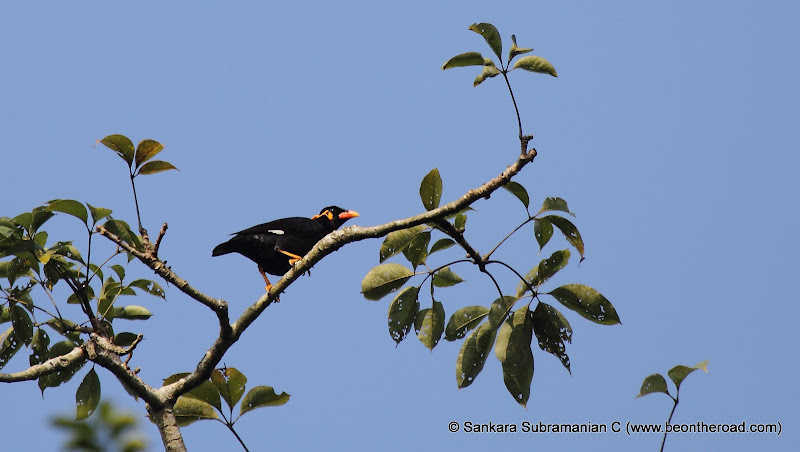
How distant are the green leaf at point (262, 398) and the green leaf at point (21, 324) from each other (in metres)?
1.57

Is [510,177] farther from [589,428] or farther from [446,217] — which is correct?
[589,428]

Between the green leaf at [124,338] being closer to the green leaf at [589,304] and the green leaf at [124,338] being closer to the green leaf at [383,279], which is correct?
the green leaf at [383,279]

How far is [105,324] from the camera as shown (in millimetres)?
5348

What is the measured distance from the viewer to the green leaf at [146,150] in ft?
14.7

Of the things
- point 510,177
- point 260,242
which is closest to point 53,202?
point 510,177

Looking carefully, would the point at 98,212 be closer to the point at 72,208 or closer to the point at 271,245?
the point at 72,208

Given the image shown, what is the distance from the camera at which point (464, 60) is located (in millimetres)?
3939

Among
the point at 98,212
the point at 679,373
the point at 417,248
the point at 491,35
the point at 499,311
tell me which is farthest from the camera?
the point at 98,212

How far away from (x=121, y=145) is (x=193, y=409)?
159cm

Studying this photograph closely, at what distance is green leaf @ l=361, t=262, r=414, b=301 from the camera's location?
434 centimetres

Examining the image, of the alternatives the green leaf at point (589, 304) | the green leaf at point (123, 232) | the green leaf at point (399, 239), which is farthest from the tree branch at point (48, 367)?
the green leaf at point (589, 304)

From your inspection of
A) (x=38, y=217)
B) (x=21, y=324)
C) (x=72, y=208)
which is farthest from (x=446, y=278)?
(x=21, y=324)

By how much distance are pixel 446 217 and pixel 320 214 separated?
18.1ft

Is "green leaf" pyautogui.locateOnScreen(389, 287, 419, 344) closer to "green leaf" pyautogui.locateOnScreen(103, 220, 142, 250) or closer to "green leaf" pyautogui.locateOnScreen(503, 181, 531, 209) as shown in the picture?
"green leaf" pyautogui.locateOnScreen(503, 181, 531, 209)
